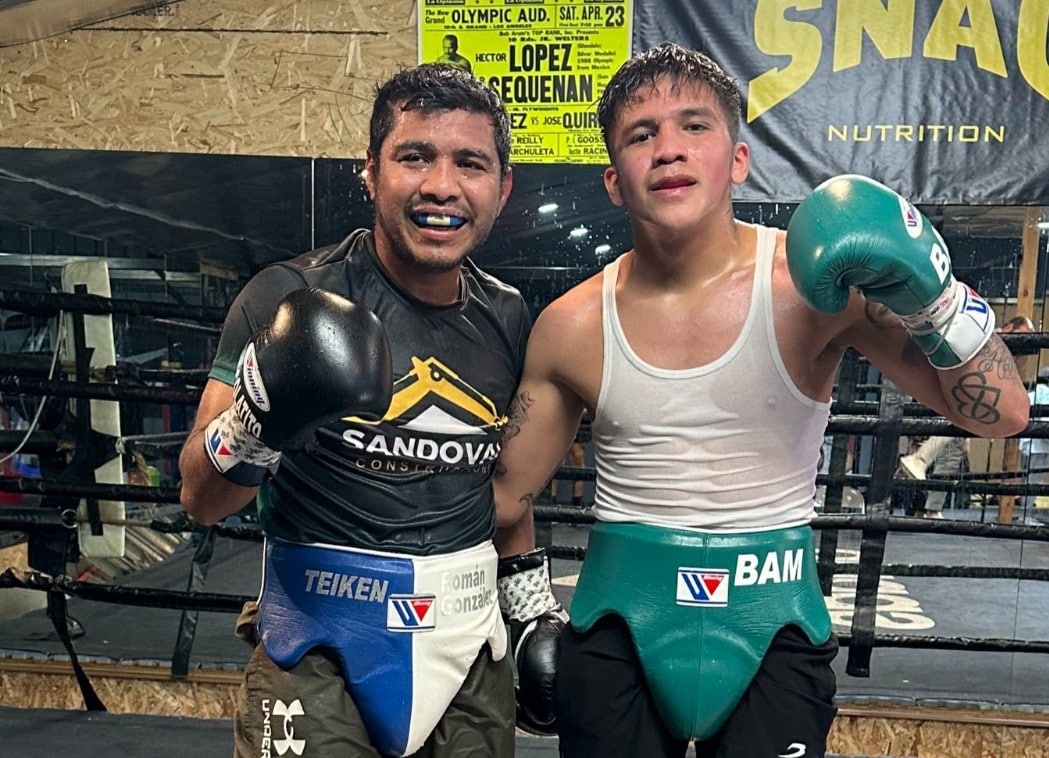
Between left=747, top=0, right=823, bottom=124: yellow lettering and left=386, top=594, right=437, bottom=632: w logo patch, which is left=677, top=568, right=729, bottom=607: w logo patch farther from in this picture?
left=747, top=0, right=823, bottom=124: yellow lettering

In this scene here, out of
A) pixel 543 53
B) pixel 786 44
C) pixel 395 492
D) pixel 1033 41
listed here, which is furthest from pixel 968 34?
pixel 395 492

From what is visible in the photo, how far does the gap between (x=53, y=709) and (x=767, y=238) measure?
2.84 meters

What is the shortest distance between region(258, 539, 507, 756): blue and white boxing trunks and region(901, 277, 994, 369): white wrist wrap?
80 cm

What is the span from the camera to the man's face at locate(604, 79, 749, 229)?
49.3 inches

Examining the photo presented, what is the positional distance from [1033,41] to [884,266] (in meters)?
1.92

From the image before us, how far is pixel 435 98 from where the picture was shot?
130cm

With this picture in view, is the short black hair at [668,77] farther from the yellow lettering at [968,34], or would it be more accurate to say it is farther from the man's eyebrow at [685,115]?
the yellow lettering at [968,34]

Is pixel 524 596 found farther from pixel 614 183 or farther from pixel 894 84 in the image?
pixel 894 84

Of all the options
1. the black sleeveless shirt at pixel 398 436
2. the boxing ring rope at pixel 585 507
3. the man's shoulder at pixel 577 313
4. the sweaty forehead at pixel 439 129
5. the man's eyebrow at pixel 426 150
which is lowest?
the boxing ring rope at pixel 585 507

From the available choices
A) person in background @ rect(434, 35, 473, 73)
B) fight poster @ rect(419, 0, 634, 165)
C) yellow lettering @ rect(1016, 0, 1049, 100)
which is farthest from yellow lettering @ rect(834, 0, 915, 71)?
person in background @ rect(434, 35, 473, 73)

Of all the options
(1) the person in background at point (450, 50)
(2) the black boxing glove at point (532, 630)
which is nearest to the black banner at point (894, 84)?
(1) the person in background at point (450, 50)

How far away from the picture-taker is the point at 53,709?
2.75 m

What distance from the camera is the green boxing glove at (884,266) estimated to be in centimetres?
106

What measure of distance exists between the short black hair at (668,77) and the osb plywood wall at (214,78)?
137 centimetres
